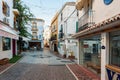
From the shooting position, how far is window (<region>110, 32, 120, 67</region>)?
9.69 meters

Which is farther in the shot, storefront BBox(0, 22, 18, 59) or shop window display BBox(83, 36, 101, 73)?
storefront BBox(0, 22, 18, 59)

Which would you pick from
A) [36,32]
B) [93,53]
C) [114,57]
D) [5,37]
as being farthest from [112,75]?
[36,32]

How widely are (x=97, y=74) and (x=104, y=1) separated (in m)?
4.81

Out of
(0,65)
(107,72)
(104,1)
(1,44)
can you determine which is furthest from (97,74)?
(1,44)

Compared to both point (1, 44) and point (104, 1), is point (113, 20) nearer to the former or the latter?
point (104, 1)

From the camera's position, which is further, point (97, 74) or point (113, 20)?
point (97, 74)

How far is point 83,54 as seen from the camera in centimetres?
1891

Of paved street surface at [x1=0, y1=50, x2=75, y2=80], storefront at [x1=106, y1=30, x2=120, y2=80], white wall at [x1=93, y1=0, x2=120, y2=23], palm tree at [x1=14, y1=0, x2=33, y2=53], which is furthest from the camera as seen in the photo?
palm tree at [x1=14, y1=0, x2=33, y2=53]

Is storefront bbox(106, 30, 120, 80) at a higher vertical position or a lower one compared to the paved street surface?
higher

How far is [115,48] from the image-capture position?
1009 centimetres

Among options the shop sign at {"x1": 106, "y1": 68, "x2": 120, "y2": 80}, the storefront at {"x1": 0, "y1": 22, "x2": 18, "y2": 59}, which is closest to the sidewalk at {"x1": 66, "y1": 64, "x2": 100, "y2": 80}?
the shop sign at {"x1": 106, "y1": 68, "x2": 120, "y2": 80}

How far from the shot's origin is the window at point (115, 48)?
31.8 ft

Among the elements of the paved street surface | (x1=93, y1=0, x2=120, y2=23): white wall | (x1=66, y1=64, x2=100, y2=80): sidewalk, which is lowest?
(x1=66, y1=64, x2=100, y2=80): sidewalk

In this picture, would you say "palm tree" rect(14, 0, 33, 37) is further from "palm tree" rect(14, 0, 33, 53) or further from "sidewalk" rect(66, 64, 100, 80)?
"sidewalk" rect(66, 64, 100, 80)
